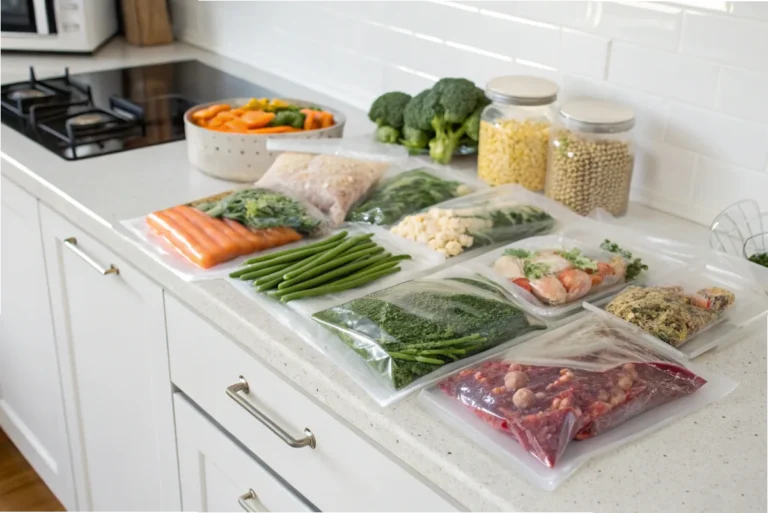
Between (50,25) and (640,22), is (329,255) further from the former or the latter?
(50,25)

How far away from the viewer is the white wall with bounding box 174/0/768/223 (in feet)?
4.32

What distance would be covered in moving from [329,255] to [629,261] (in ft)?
1.38

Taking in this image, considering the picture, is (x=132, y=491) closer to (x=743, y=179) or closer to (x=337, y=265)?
(x=337, y=265)

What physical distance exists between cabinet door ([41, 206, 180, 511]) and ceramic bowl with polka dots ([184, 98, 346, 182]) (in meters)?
0.24

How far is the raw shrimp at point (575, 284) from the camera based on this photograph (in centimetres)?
115

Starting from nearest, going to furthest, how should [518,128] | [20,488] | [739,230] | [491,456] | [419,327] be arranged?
[491,456]
[419,327]
[739,230]
[518,128]
[20,488]

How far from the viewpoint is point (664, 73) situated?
4.61 feet

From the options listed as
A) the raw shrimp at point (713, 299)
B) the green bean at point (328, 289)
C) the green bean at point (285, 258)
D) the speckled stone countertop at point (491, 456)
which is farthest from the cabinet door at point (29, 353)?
the raw shrimp at point (713, 299)

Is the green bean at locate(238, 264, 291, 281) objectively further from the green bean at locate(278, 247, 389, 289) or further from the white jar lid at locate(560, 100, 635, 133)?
the white jar lid at locate(560, 100, 635, 133)

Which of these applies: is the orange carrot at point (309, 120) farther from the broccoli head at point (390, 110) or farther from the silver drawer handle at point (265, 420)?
the silver drawer handle at point (265, 420)

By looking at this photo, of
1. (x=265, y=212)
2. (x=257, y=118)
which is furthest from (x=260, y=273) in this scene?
(x=257, y=118)

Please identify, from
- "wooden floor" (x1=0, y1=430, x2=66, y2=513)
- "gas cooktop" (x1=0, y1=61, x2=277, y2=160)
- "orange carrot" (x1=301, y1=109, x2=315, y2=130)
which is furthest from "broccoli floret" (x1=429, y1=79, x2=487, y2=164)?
"wooden floor" (x1=0, y1=430, x2=66, y2=513)

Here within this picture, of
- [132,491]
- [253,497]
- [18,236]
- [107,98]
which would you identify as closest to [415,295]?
[253,497]

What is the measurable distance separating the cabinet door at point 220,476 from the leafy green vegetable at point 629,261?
0.53m
